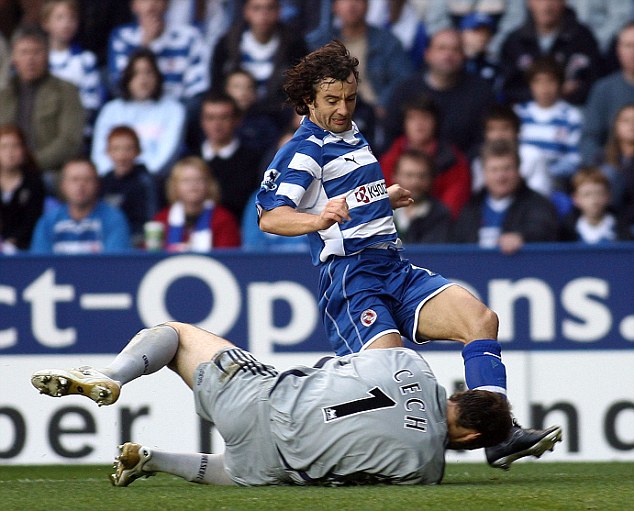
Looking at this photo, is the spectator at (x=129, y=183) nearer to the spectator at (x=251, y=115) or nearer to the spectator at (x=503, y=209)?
the spectator at (x=251, y=115)

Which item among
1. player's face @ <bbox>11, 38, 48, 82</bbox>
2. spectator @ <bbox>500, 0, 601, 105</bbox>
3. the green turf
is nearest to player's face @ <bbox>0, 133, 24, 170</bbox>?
player's face @ <bbox>11, 38, 48, 82</bbox>

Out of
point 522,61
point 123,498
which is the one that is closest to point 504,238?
point 522,61

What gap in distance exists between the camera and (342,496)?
4.51 metres

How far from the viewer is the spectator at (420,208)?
8828mm

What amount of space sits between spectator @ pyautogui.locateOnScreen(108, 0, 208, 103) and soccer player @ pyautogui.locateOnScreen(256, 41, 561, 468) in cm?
507

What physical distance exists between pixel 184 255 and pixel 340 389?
11.6 ft

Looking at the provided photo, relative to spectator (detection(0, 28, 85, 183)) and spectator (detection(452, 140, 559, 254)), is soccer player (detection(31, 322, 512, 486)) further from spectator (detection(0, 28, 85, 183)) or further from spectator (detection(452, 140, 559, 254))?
spectator (detection(0, 28, 85, 183))

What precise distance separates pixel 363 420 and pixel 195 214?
4.77 meters

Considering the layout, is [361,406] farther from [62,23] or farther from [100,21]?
[100,21]

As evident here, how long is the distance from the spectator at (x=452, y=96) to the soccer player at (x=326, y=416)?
5256mm

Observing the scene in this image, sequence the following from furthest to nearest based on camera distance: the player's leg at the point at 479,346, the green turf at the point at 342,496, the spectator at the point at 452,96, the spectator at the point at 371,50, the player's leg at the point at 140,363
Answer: the spectator at the point at 371,50 → the spectator at the point at 452,96 → the player's leg at the point at 479,346 → the player's leg at the point at 140,363 → the green turf at the point at 342,496

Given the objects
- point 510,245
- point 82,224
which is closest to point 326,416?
point 510,245

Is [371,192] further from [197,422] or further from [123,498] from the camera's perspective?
[197,422]

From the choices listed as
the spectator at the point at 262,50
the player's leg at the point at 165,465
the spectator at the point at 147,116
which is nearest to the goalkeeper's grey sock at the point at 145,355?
the player's leg at the point at 165,465
